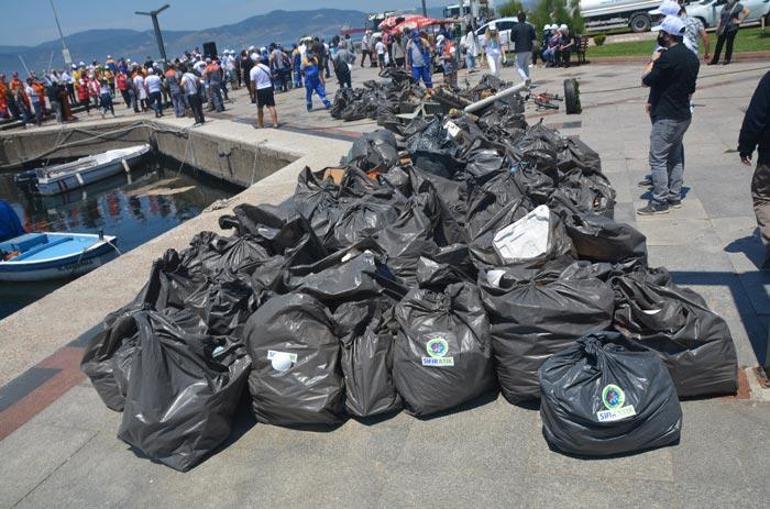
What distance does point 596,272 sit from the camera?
366 centimetres

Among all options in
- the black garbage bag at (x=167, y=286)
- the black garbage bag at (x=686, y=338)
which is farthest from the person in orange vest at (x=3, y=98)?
the black garbage bag at (x=686, y=338)

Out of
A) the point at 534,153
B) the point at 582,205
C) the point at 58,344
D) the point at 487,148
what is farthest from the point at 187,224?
the point at 582,205

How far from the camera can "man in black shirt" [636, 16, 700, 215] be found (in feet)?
17.8

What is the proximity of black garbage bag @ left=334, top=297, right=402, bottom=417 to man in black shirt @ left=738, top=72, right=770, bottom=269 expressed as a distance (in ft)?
9.68

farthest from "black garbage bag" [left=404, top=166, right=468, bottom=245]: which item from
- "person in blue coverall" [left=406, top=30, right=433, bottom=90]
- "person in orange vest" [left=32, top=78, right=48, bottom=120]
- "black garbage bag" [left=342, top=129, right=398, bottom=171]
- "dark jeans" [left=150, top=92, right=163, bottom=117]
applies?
"person in orange vest" [left=32, top=78, right=48, bottom=120]

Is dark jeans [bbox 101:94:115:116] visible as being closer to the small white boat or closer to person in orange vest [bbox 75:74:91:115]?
A: person in orange vest [bbox 75:74:91:115]

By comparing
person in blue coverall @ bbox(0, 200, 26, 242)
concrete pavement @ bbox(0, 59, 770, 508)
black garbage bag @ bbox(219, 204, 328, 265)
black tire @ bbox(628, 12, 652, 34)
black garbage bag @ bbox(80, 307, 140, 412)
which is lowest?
person in blue coverall @ bbox(0, 200, 26, 242)

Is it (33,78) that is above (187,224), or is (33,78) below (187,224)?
above

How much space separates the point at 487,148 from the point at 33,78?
22750 mm

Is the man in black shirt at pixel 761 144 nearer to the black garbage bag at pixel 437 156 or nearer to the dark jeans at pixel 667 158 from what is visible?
the dark jeans at pixel 667 158

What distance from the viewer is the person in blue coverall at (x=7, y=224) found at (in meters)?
11.2

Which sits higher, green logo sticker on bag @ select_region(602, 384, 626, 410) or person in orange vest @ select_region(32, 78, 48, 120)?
person in orange vest @ select_region(32, 78, 48, 120)

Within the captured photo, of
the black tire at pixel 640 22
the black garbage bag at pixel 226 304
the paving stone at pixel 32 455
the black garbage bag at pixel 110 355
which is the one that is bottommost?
the paving stone at pixel 32 455

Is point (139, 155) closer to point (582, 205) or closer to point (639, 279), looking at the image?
point (582, 205)
